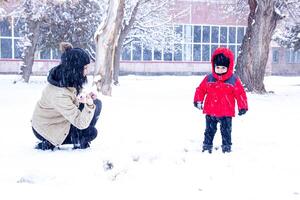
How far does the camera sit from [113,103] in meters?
12.5

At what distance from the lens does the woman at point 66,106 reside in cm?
528

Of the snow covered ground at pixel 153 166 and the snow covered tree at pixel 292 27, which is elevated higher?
the snow covered tree at pixel 292 27

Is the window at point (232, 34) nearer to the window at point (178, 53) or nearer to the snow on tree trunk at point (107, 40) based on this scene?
the window at point (178, 53)

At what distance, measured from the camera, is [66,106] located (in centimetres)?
526

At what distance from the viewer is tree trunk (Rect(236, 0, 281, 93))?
17.5 m

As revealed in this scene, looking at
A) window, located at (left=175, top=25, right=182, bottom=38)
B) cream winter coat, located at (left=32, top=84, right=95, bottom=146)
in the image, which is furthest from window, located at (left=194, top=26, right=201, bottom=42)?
cream winter coat, located at (left=32, top=84, right=95, bottom=146)

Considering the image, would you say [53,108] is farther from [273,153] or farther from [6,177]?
[273,153]

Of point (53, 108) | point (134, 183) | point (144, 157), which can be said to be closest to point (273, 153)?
point (144, 157)

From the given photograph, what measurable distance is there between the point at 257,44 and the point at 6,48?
24425 mm

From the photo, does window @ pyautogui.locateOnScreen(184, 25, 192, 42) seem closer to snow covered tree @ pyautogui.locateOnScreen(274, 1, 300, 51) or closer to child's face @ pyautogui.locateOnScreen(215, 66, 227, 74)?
snow covered tree @ pyautogui.locateOnScreen(274, 1, 300, 51)

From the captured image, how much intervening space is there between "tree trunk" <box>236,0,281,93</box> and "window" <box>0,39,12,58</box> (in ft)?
76.8

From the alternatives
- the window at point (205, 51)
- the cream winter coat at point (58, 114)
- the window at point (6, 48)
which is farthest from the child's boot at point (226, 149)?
the window at point (205, 51)

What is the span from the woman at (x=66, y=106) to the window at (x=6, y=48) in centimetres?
3275

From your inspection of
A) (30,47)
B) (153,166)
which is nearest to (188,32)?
(30,47)
